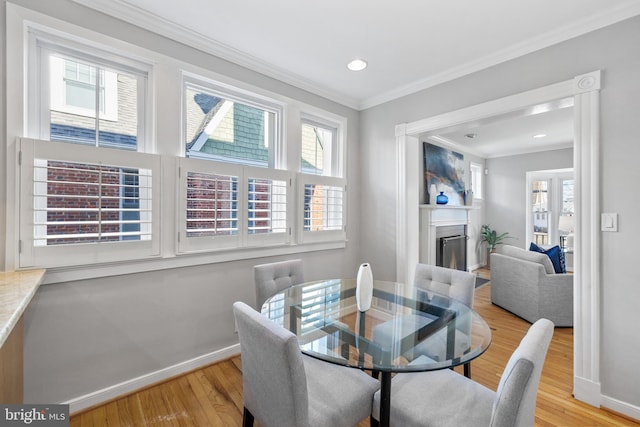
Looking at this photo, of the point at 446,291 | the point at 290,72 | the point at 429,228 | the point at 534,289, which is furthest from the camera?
the point at 429,228

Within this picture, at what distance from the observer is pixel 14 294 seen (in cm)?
121

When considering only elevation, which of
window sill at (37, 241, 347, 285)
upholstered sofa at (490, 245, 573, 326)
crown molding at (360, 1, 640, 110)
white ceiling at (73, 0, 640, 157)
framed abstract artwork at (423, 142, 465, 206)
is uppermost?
white ceiling at (73, 0, 640, 157)

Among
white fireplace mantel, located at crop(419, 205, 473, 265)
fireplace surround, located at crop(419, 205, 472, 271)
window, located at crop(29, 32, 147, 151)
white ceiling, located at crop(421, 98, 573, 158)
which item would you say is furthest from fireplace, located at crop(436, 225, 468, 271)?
window, located at crop(29, 32, 147, 151)

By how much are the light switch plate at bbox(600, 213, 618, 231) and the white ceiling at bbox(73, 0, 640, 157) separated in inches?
38.0

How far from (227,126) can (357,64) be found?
130cm

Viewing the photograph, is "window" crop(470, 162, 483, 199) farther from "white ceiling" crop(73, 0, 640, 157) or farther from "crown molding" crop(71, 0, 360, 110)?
"crown molding" crop(71, 0, 360, 110)

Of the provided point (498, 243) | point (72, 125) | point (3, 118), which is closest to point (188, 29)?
point (72, 125)

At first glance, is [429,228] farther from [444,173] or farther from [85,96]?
[85,96]

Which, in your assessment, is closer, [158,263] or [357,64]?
[158,263]

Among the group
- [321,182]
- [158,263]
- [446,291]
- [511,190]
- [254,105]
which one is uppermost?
[254,105]

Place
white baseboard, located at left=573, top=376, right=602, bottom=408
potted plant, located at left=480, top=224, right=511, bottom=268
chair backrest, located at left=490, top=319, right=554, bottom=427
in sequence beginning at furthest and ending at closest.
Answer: potted plant, located at left=480, top=224, right=511, bottom=268, white baseboard, located at left=573, top=376, right=602, bottom=408, chair backrest, located at left=490, top=319, right=554, bottom=427

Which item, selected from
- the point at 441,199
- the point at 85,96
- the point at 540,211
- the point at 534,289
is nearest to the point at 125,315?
the point at 85,96

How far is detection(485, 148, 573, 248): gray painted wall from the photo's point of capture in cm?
582

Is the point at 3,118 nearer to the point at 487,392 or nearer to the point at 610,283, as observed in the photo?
the point at 487,392
